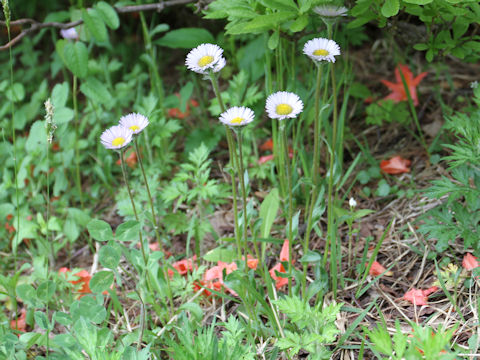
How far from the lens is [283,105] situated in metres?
1.19

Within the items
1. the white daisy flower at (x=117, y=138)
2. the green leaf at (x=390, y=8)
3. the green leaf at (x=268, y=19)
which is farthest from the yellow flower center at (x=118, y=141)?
the green leaf at (x=390, y=8)

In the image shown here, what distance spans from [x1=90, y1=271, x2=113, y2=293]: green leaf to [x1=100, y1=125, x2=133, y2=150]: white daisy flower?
0.38 meters

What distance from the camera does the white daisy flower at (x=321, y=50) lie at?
1.13m

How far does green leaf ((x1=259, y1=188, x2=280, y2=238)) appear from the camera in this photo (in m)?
1.71

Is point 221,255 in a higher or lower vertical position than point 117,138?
lower

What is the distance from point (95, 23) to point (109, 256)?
98cm

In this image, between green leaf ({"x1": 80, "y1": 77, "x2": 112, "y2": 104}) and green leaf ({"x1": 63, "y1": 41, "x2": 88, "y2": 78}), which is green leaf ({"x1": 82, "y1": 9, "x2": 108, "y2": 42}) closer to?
green leaf ({"x1": 63, "y1": 41, "x2": 88, "y2": 78})

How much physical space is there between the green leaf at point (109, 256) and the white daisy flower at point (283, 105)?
54 cm

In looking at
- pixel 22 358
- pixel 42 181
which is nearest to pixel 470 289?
pixel 22 358

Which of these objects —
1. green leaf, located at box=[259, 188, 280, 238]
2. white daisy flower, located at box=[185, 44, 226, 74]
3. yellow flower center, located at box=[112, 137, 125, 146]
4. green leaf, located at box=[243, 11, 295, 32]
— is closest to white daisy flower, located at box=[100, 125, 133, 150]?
yellow flower center, located at box=[112, 137, 125, 146]

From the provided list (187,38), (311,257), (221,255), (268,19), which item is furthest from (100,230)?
(187,38)

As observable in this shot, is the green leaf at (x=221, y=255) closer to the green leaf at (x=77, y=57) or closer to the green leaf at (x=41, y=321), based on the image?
the green leaf at (x=41, y=321)

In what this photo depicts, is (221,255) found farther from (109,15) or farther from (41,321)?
(109,15)

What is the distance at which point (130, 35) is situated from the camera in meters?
3.14
